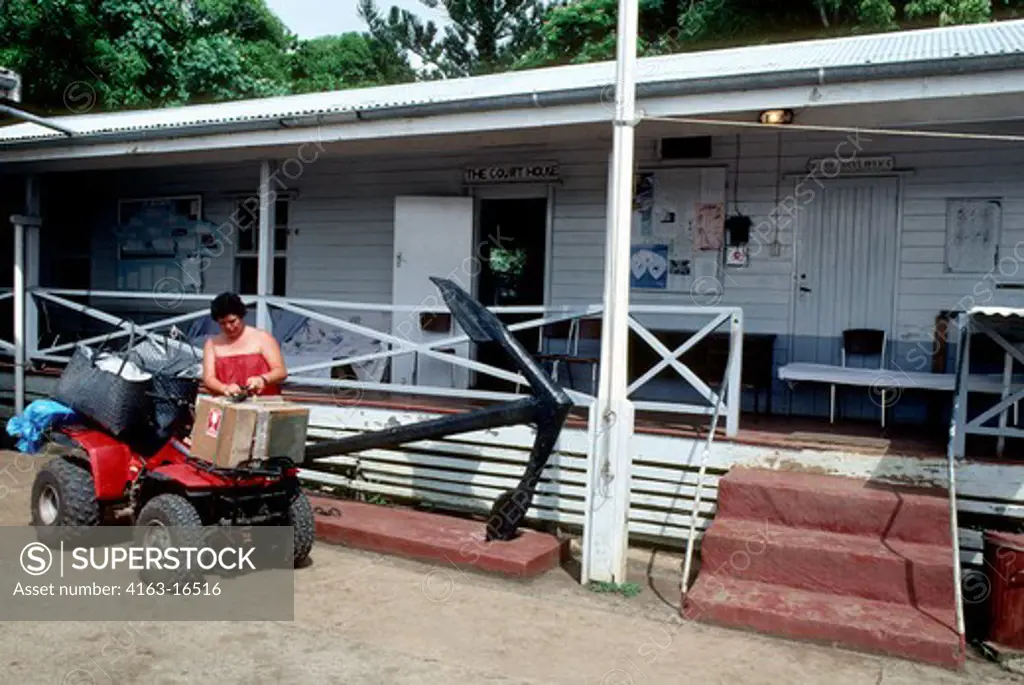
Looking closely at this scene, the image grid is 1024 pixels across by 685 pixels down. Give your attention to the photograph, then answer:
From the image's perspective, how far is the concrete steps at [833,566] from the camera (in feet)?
15.6

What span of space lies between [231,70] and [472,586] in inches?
764

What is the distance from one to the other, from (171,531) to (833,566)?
12.5ft

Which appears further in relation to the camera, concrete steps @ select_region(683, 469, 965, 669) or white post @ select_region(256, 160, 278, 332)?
white post @ select_region(256, 160, 278, 332)

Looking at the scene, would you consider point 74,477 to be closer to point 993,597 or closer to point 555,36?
point 993,597

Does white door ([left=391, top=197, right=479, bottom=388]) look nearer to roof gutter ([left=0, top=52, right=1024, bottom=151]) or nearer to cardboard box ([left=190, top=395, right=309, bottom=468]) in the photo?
roof gutter ([left=0, top=52, right=1024, bottom=151])

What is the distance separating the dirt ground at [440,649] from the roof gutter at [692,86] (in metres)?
3.45

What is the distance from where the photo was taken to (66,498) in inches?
223

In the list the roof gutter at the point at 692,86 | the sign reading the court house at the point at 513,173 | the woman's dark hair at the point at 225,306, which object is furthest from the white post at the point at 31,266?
the woman's dark hair at the point at 225,306

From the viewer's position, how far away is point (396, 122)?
24.5 feet

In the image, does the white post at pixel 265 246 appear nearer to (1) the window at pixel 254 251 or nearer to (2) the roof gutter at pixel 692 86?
(2) the roof gutter at pixel 692 86

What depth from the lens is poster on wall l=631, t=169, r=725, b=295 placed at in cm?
855

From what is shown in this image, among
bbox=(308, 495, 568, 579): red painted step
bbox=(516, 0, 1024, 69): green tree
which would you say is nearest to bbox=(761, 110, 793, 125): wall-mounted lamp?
bbox=(308, 495, 568, 579): red painted step

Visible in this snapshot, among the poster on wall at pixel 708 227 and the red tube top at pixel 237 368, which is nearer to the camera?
the red tube top at pixel 237 368

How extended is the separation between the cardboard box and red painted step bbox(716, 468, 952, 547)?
2769mm
